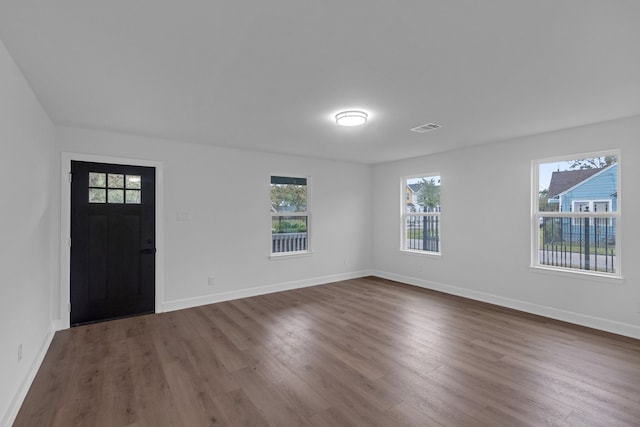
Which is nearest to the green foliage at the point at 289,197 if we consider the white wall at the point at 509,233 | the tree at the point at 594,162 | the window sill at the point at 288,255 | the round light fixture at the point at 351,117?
the window sill at the point at 288,255

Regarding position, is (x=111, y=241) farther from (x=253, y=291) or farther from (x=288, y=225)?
(x=288, y=225)

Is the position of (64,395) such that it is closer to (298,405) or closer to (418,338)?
(298,405)

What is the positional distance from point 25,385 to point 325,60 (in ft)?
11.2

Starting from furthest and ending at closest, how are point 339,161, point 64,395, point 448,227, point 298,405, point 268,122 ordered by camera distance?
point 339,161, point 448,227, point 268,122, point 64,395, point 298,405

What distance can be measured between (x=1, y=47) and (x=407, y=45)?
261cm

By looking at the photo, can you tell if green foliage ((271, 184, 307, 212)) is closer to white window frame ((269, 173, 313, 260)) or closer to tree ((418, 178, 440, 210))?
white window frame ((269, 173, 313, 260))

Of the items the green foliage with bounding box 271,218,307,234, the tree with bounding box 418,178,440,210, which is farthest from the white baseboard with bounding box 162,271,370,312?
the tree with bounding box 418,178,440,210

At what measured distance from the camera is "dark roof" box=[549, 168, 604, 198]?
4.02m

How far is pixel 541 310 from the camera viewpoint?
4273 millimetres

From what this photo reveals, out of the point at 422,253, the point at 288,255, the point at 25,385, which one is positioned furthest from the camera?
the point at 422,253

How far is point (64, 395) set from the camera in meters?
2.44

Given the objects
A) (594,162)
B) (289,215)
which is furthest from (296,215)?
(594,162)

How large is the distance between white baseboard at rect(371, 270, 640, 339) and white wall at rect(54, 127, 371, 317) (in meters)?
1.88

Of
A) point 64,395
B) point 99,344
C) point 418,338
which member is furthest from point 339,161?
point 64,395
